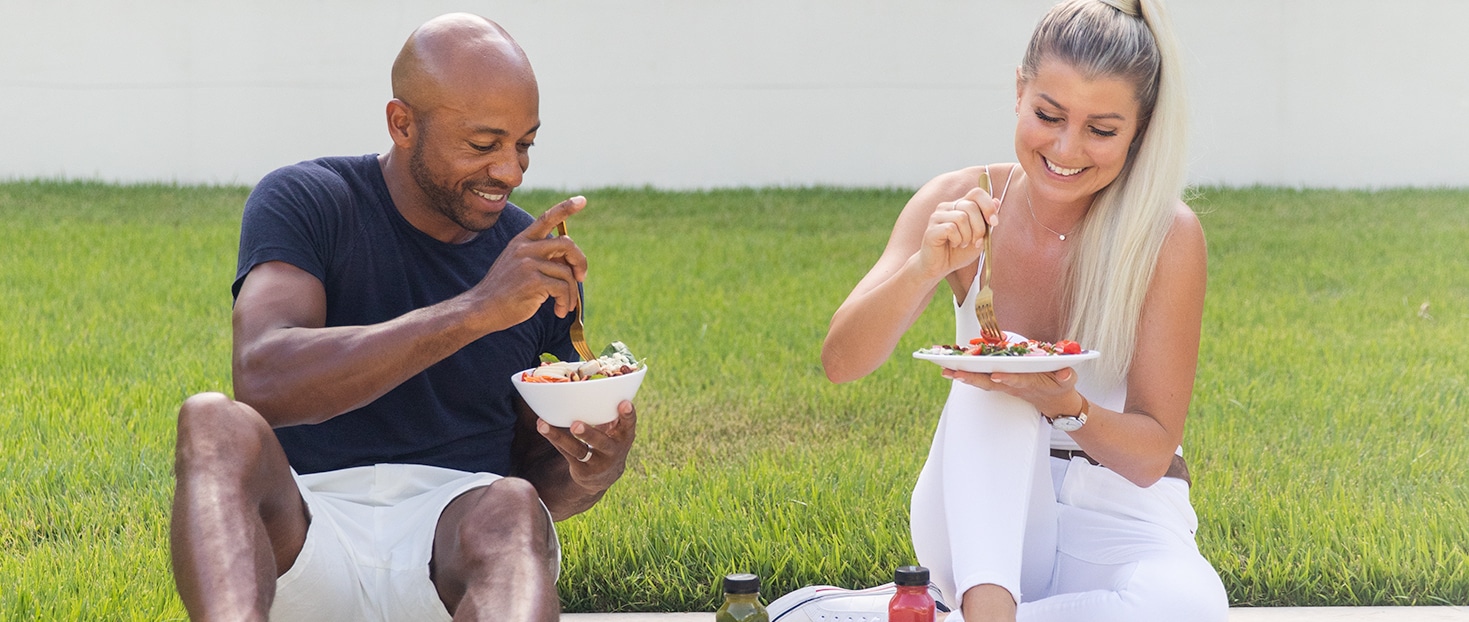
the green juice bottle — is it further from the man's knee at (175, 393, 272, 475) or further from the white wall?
the white wall

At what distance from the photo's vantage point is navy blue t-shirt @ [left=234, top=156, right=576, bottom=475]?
2314 mm

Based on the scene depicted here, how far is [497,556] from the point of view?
6.73 ft

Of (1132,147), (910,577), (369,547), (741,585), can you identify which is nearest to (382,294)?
(369,547)

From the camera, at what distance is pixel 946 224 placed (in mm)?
2250

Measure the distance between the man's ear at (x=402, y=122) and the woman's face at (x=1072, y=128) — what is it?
1.11 metres

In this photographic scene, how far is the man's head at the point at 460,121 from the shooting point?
236 centimetres

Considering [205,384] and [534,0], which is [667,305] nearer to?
[205,384]

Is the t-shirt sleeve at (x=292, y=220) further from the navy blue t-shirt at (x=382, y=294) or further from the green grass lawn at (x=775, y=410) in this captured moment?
the green grass lawn at (x=775, y=410)

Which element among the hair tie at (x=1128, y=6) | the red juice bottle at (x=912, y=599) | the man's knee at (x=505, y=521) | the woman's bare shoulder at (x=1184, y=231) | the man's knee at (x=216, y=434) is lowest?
the red juice bottle at (x=912, y=599)

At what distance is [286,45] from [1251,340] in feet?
26.0

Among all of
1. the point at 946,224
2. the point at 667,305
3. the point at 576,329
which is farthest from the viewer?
the point at 667,305

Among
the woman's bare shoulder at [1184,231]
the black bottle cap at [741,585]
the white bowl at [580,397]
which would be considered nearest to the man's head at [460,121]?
the white bowl at [580,397]

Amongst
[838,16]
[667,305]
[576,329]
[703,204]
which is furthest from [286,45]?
[576,329]

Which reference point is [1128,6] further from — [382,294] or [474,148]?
[382,294]
